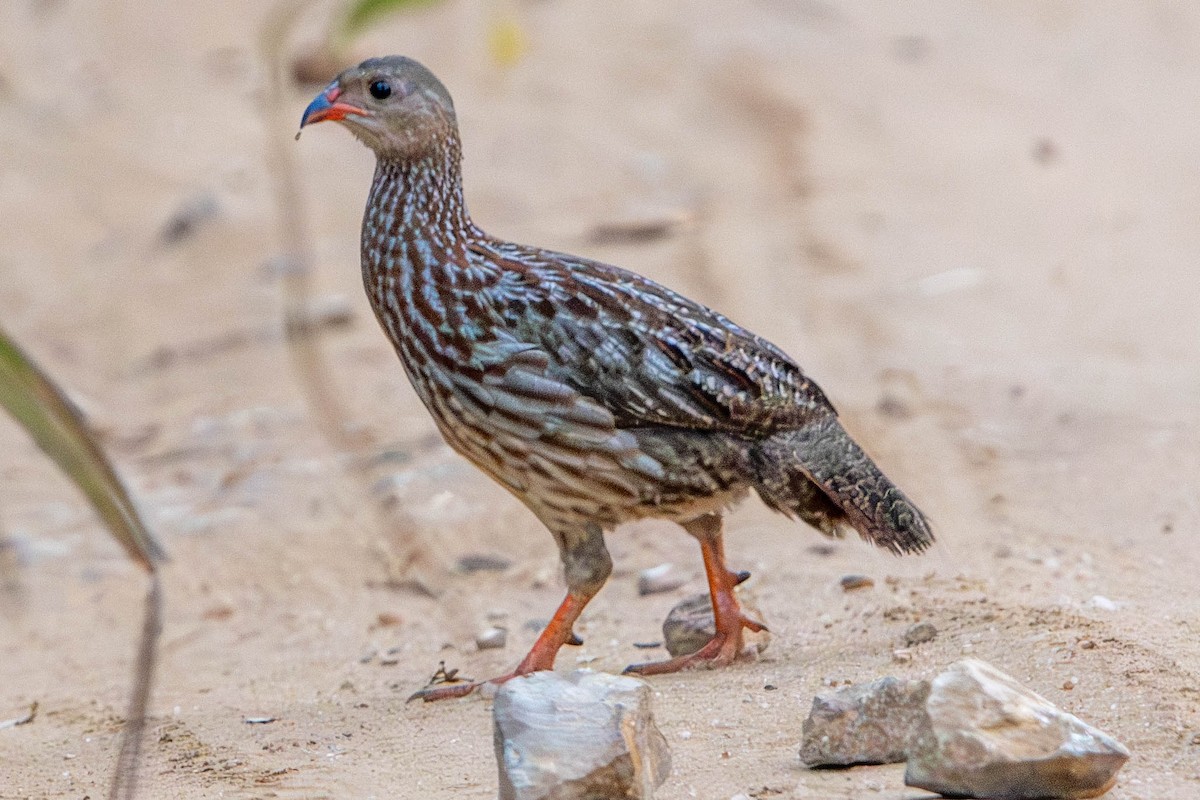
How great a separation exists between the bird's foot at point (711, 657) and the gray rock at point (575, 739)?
1.09 m

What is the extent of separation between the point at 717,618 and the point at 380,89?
5.77 ft

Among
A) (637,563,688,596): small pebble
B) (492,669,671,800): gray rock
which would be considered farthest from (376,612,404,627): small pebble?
(492,669,671,800): gray rock

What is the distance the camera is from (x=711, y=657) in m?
4.27

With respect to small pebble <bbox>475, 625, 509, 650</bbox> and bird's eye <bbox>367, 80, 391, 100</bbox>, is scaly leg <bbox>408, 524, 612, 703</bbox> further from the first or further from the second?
bird's eye <bbox>367, 80, 391, 100</bbox>

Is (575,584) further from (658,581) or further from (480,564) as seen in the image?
(480,564)

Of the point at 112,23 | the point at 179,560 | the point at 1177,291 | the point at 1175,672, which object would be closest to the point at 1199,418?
the point at 1177,291

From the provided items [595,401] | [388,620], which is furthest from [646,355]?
[388,620]

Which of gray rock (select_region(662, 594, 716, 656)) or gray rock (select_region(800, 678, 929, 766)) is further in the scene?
gray rock (select_region(662, 594, 716, 656))

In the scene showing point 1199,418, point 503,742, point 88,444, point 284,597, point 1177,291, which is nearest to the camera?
point 88,444

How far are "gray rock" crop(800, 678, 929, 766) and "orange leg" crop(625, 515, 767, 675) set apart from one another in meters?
1.05

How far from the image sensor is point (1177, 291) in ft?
25.7

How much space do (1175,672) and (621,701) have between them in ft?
4.41

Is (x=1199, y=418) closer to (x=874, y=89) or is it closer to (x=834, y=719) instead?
(x=834, y=719)

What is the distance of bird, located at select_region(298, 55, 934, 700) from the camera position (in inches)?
162
